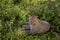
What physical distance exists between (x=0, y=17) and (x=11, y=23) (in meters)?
0.34

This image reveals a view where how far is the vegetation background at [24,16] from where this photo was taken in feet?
15.9

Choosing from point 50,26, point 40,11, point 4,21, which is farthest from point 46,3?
point 4,21

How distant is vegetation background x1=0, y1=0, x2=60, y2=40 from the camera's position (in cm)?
485

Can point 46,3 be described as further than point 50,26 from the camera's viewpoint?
Yes

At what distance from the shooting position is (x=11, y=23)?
5.02 m

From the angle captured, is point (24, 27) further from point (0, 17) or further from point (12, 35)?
point (0, 17)

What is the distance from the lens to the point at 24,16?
5.19m

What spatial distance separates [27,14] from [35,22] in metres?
0.43

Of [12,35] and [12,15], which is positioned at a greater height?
[12,15]

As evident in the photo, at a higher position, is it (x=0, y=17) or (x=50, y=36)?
(x=0, y=17)

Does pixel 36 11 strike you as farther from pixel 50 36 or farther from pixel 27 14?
pixel 50 36

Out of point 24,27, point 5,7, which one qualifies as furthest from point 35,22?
point 5,7

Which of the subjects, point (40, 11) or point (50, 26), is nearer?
point (50, 26)

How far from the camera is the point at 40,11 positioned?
17.3 feet
